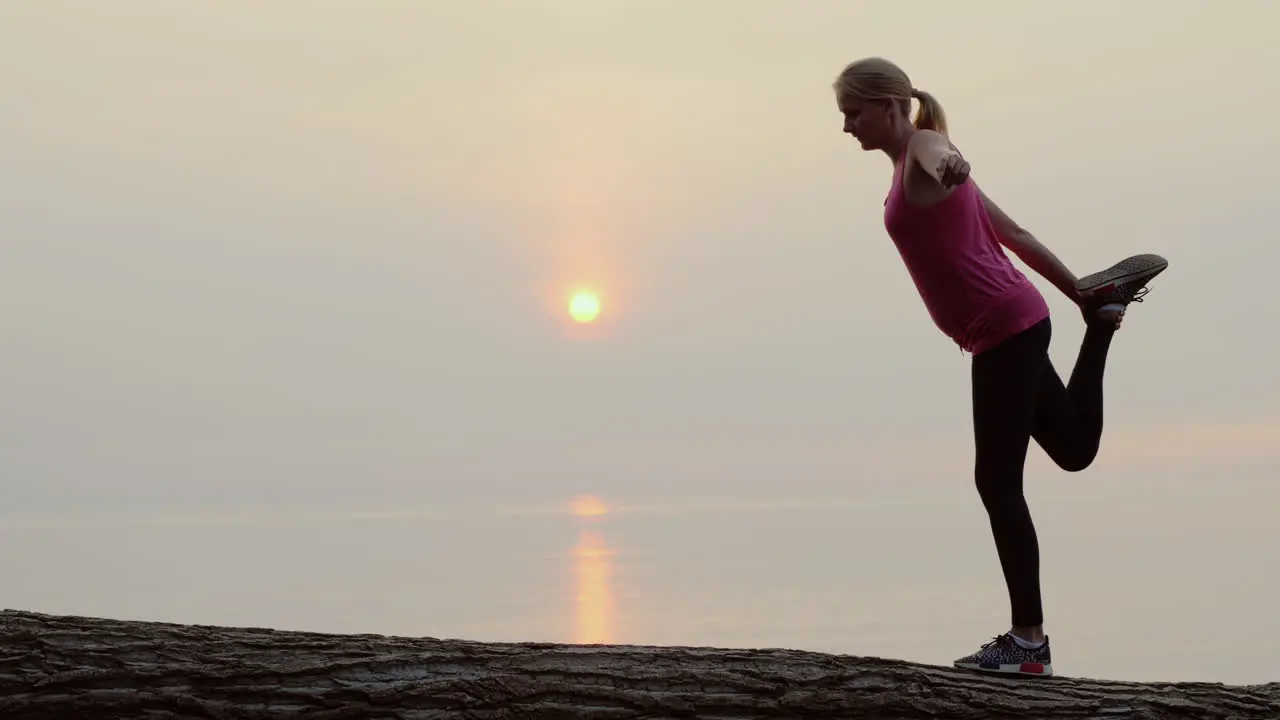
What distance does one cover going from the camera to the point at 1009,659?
5.42m

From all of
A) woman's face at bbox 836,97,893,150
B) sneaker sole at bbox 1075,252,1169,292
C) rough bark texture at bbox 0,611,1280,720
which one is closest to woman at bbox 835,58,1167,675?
woman's face at bbox 836,97,893,150

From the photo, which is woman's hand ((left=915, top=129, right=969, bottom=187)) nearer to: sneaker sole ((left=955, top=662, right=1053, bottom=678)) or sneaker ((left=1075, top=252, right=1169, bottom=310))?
sneaker ((left=1075, top=252, right=1169, bottom=310))

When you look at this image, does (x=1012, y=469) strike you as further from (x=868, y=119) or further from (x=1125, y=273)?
(x=868, y=119)

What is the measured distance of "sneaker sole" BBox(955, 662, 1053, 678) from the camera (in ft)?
17.7

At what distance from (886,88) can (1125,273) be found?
1.42 metres

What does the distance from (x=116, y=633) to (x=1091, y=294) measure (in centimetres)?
435

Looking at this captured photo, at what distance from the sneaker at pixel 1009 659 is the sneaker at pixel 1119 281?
1503 millimetres

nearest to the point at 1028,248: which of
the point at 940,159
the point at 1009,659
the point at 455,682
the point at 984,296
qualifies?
the point at 984,296

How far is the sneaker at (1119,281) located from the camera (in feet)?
18.5

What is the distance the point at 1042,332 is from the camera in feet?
17.5

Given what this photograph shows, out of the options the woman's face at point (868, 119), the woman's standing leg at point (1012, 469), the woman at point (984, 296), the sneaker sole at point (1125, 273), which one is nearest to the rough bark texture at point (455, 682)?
the woman's standing leg at point (1012, 469)

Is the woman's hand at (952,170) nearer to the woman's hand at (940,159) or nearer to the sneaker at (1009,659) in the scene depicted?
the woman's hand at (940,159)

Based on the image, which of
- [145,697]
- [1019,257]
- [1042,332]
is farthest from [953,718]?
[145,697]

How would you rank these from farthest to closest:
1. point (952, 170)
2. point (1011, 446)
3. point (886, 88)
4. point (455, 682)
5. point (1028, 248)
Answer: point (1028, 248) < point (1011, 446) < point (886, 88) < point (455, 682) < point (952, 170)
